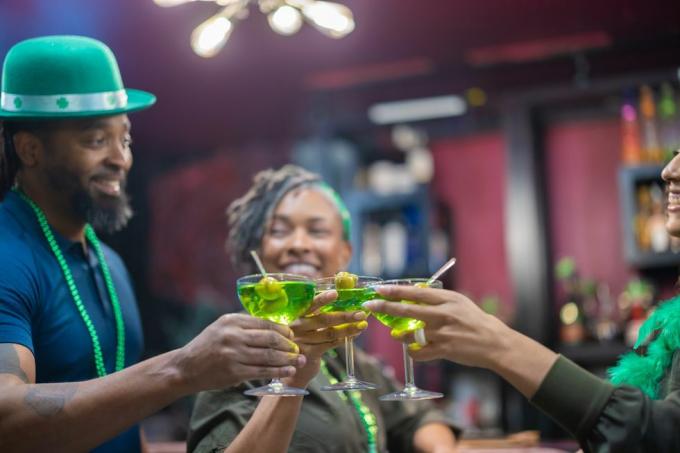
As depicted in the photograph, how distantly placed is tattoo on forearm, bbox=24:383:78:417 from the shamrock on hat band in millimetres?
705

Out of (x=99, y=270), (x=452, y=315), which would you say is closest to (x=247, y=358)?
(x=452, y=315)

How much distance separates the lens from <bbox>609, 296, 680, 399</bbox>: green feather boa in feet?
5.68

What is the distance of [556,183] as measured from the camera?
5738mm

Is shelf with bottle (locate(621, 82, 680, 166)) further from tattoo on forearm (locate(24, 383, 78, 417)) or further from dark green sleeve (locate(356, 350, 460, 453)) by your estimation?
tattoo on forearm (locate(24, 383, 78, 417))

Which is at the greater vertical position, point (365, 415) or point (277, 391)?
point (277, 391)

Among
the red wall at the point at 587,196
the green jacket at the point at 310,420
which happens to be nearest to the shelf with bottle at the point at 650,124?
the red wall at the point at 587,196

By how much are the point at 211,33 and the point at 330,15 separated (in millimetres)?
564

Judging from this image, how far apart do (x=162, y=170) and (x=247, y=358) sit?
6102 mm

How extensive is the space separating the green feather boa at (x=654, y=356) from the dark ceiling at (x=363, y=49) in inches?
144

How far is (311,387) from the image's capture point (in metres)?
2.18

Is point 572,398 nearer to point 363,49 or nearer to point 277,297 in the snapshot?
point 277,297

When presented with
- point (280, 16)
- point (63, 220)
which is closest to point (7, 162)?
point (63, 220)

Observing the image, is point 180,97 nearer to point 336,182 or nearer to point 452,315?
point 336,182

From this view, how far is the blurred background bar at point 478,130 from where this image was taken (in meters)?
5.23
